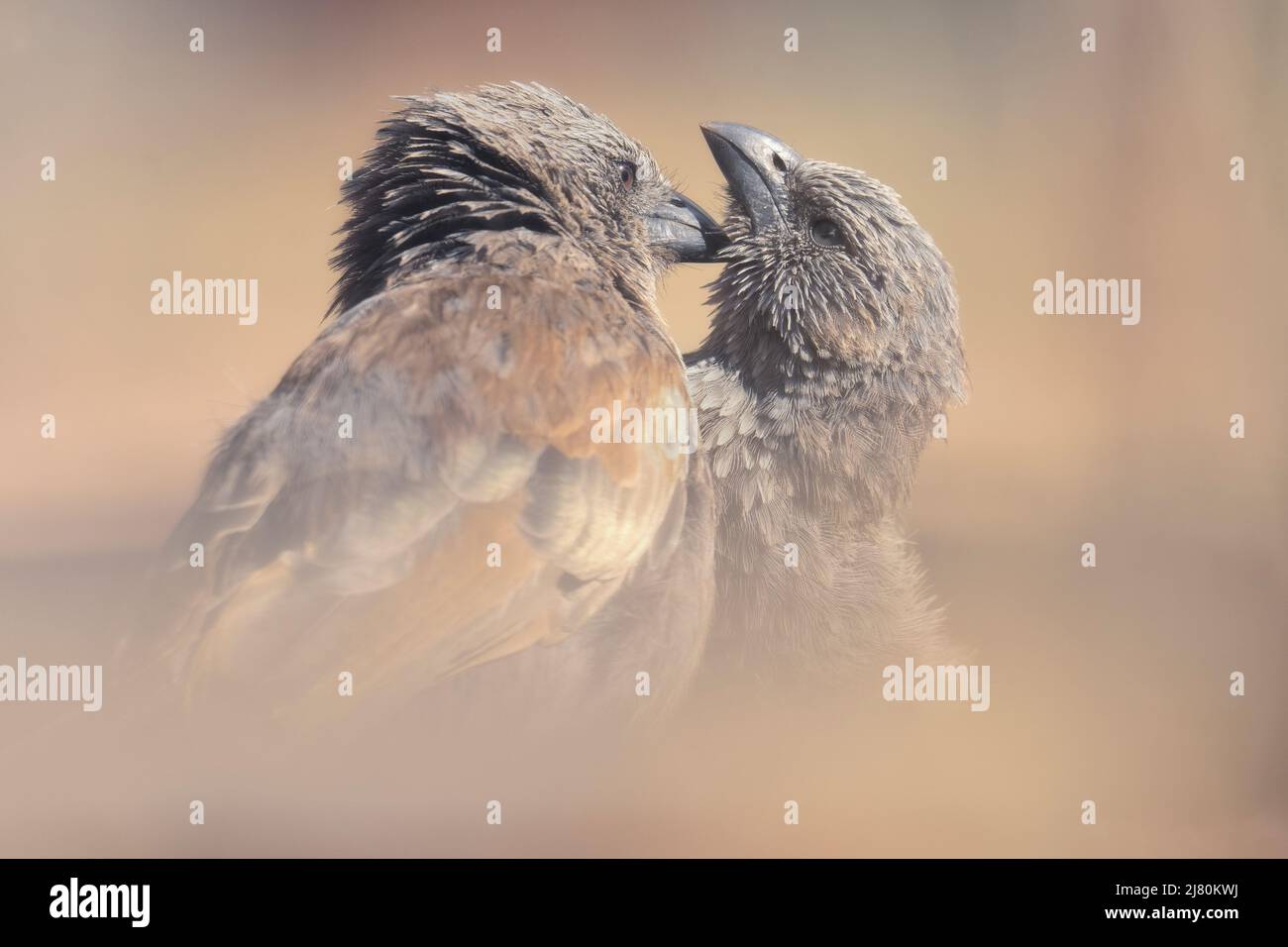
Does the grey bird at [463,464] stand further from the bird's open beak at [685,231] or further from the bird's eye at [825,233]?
the bird's eye at [825,233]

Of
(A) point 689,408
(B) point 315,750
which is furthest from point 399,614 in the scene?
(A) point 689,408

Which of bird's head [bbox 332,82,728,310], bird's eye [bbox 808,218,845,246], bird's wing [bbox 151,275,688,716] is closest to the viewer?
bird's wing [bbox 151,275,688,716]

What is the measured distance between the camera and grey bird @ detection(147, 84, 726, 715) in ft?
7.98

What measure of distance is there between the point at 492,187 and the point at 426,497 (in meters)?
0.79

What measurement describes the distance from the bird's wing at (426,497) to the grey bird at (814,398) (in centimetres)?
26

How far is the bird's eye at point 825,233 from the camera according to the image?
2.90 meters

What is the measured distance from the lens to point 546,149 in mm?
2787

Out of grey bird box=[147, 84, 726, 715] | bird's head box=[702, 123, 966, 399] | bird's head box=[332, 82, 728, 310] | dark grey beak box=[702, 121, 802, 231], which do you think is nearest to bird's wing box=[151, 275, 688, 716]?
grey bird box=[147, 84, 726, 715]

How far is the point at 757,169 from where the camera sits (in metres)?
2.97

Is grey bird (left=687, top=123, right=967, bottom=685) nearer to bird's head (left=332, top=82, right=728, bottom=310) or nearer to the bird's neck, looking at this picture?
the bird's neck

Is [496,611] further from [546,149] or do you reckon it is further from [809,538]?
[546,149]

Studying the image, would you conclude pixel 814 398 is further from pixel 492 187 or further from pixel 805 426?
pixel 492 187

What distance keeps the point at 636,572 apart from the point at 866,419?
2.41ft

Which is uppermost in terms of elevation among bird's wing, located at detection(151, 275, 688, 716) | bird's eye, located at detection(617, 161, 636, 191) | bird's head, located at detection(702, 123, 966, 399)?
bird's eye, located at detection(617, 161, 636, 191)
